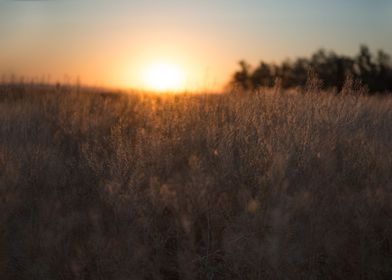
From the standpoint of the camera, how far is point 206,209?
5355 mm

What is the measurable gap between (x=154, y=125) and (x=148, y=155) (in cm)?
223

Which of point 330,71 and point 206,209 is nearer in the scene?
point 206,209

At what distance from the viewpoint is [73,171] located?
7.27 meters

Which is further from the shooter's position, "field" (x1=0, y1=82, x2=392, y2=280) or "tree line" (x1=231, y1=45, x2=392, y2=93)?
"tree line" (x1=231, y1=45, x2=392, y2=93)

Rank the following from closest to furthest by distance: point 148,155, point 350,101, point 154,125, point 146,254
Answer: point 146,254 < point 148,155 < point 154,125 < point 350,101

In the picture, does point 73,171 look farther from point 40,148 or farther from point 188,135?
point 188,135

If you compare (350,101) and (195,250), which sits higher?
(350,101)

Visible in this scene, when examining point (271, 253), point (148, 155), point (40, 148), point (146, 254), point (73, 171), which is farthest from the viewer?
point (40, 148)

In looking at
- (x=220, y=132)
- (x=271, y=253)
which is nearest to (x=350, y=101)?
(x=220, y=132)

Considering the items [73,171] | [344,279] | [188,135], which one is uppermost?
[188,135]

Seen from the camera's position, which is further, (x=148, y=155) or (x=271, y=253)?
(x=148, y=155)

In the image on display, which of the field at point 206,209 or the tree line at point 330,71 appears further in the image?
the tree line at point 330,71

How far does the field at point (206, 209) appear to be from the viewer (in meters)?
5.00

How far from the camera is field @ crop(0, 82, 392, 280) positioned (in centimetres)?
500
